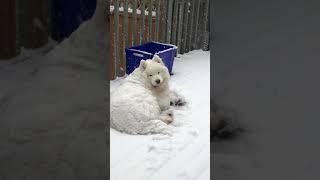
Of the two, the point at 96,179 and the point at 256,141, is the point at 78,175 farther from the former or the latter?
the point at 256,141

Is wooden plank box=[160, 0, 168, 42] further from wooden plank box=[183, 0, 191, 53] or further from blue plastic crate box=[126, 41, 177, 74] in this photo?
blue plastic crate box=[126, 41, 177, 74]

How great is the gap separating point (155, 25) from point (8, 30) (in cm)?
336

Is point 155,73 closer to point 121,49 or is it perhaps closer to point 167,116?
point 167,116

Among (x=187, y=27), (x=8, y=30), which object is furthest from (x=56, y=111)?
(x=187, y=27)

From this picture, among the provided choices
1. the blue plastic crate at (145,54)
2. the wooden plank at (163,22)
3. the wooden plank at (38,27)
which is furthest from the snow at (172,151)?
the wooden plank at (163,22)

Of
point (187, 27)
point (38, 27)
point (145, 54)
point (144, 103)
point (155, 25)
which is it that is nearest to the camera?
point (38, 27)

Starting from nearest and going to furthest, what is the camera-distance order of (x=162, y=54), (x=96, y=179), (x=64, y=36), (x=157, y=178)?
1. (x=96, y=179)
2. (x=64, y=36)
3. (x=157, y=178)
4. (x=162, y=54)

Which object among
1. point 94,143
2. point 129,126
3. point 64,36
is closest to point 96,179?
point 94,143

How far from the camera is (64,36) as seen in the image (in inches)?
81.4

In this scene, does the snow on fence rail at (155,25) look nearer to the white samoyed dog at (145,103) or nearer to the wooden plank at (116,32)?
the wooden plank at (116,32)

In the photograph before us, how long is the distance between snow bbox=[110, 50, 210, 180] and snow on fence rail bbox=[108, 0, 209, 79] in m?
1.16

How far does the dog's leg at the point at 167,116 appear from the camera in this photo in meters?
3.06

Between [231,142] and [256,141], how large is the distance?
17cm

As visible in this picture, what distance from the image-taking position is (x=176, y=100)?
361 cm
